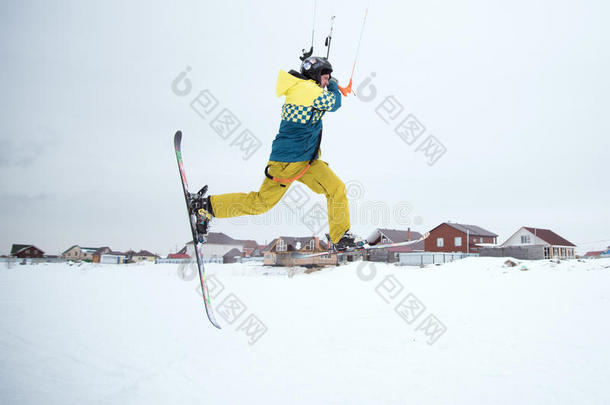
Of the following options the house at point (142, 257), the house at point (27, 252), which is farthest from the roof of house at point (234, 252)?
the house at point (27, 252)

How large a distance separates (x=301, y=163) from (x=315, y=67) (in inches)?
42.3

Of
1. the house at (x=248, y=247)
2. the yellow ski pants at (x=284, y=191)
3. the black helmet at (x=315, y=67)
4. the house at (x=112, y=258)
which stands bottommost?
the house at (x=112, y=258)

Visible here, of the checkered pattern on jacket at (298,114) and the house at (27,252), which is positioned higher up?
the checkered pattern on jacket at (298,114)

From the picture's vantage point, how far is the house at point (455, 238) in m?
38.8

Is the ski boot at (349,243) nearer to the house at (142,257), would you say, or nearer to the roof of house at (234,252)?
the roof of house at (234,252)

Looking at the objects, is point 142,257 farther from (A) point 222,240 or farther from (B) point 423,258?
(B) point 423,258

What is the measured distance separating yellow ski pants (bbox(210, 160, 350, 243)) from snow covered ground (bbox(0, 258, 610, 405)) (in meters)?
4.58

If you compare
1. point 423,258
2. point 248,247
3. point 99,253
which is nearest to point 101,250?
point 99,253

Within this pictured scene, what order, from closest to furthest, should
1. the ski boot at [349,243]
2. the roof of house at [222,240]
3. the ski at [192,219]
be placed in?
1. the ski at [192,219]
2. the ski boot at [349,243]
3. the roof of house at [222,240]

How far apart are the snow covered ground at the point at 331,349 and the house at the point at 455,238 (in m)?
22.0

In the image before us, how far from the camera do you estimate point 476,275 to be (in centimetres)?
1988

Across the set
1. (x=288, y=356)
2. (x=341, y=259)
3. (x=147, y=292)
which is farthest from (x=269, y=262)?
(x=288, y=356)

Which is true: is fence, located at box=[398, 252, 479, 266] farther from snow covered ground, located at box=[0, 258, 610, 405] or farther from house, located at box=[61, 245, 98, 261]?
house, located at box=[61, 245, 98, 261]

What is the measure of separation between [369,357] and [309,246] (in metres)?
33.9
